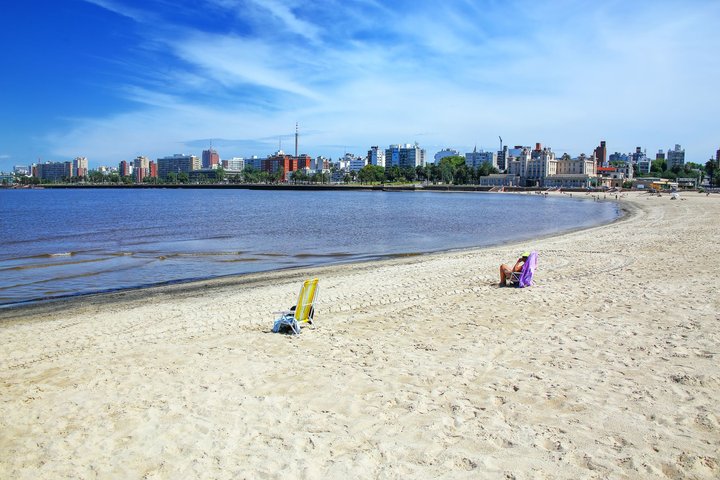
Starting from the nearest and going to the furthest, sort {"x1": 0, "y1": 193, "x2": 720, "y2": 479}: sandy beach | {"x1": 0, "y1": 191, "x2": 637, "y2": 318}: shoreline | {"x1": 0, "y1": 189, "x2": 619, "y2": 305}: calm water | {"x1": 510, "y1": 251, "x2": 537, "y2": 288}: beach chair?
{"x1": 0, "y1": 193, "x2": 720, "y2": 479}: sandy beach
{"x1": 510, "y1": 251, "x2": 537, "y2": 288}: beach chair
{"x1": 0, "y1": 191, "x2": 637, "y2": 318}: shoreline
{"x1": 0, "y1": 189, "x2": 619, "y2": 305}: calm water

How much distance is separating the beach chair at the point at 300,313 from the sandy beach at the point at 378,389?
0.96 feet

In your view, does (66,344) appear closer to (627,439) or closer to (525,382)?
(525,382)

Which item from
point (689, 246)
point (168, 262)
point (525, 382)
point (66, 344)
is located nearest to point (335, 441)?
point (525, 382)

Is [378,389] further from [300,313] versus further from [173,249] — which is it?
[173,249]

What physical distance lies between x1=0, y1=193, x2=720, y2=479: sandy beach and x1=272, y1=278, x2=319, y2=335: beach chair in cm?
29

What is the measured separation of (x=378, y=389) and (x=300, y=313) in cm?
366

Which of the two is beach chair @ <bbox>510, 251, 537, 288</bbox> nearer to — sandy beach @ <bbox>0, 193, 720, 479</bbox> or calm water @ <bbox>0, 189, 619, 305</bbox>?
sandy beach @ <bbox>0, 193, 720, 479</bbox>

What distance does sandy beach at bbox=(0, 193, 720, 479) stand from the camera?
4.89 meters

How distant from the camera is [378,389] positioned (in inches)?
258

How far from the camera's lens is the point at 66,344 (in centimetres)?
940

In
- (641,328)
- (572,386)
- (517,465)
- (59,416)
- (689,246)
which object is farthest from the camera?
(689,246)

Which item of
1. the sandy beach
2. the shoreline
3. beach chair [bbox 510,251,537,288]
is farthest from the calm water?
beach chair [bbox 510,251,537,288]

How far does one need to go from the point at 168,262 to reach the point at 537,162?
196 meters

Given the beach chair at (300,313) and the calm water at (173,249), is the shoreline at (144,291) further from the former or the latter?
the beach chair at (300,313)
